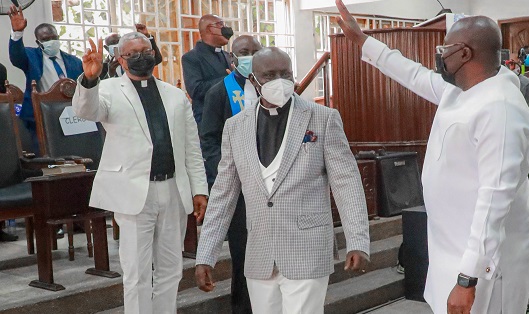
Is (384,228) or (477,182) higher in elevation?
(477,182)

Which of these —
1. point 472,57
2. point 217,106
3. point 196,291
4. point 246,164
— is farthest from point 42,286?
point 472,57

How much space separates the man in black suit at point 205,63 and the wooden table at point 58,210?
2.83ft

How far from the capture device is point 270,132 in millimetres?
3029

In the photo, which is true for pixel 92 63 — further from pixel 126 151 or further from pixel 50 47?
pixel 50 47

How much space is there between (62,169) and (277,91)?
2010 millimetres

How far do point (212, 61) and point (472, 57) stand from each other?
118 inches

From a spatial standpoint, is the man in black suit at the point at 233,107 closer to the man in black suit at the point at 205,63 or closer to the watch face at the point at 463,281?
the man in black suit at the point at 205,63

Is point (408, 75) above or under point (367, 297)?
above

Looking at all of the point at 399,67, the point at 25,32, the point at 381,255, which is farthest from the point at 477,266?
the point at 25,32

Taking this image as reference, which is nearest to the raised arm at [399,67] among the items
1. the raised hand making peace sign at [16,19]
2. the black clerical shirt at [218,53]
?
the black clerical shirt at [218,53]

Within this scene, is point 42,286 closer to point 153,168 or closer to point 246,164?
point 153,168

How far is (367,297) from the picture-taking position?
5.14m

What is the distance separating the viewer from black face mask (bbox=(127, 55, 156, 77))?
3.72 meters

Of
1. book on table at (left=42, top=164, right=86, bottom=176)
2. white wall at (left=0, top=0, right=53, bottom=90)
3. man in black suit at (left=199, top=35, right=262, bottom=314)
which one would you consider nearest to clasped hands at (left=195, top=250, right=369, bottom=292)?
man in black suit at (left=199, top=35, right=262, bottom=314)
